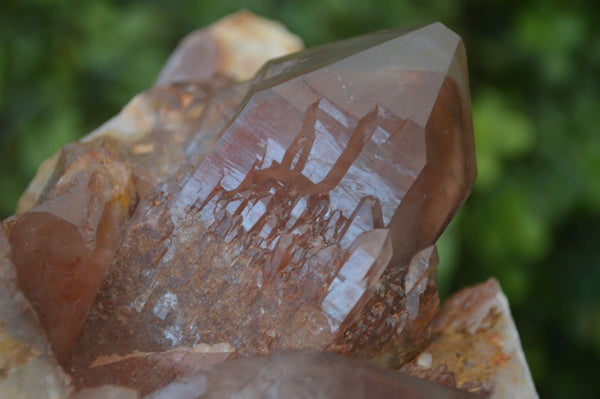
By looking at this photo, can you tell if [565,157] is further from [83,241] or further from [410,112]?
[83,241]

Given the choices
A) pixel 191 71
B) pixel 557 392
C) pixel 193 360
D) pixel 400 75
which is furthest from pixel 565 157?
pixel 193 360

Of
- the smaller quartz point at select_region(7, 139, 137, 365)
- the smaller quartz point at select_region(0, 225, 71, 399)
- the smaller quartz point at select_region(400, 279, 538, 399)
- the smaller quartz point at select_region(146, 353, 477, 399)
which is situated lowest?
the smaller quartz point at select_region(0, 225, 71, 399)

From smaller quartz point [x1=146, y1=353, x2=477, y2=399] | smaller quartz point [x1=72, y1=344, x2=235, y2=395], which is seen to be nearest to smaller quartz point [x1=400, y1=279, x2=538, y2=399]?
smaller quartz point [x1=146, y1=353, x2=477, y2=399]

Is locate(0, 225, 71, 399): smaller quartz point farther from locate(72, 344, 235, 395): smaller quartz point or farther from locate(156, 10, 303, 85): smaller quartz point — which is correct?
locate(156, 10, 303, 85): smaller quartz point

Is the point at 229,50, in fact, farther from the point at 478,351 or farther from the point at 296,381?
the point at 296,381

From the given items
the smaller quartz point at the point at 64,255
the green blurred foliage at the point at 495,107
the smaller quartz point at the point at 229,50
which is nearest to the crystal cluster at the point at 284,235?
the smaller quartz point at the point at 64,255

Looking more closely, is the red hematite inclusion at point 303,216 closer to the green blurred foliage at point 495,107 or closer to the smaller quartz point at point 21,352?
the smaller quartz point at point 21,352
